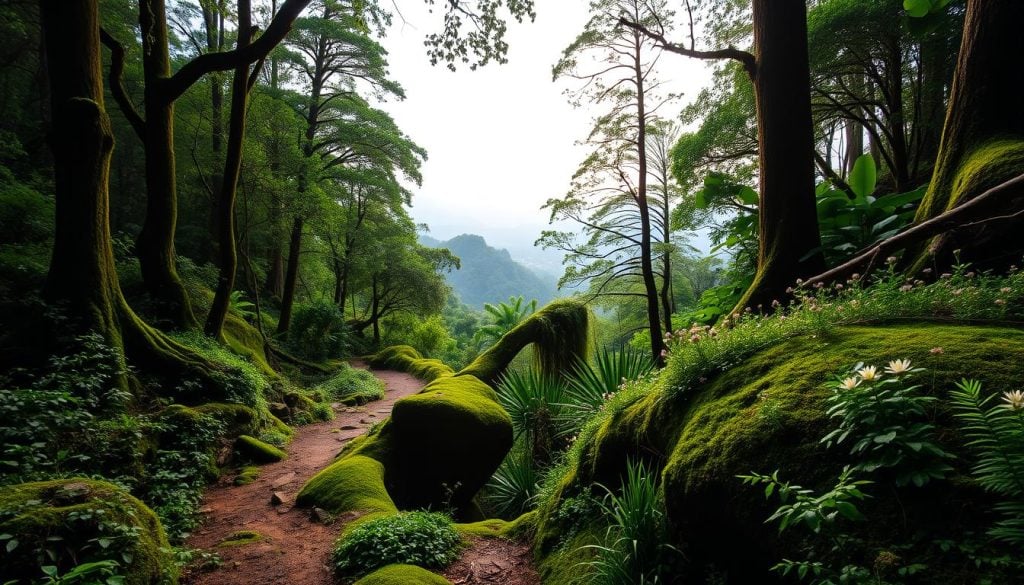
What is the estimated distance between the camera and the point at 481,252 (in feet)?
456

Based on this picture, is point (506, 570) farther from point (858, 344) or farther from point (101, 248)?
point (101, 248)

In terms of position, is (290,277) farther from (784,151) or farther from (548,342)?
(784,151)

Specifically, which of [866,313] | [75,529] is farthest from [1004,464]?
[75,529]

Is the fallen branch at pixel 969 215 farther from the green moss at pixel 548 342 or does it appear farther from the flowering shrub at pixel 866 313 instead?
the green moss at pixel 548 342

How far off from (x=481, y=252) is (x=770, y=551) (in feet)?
455

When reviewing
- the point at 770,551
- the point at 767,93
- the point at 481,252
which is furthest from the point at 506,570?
the point at 481,252

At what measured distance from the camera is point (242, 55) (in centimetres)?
593

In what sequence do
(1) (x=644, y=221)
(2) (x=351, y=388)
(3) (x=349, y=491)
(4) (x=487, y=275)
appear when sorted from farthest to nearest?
1. (4) (x=487, y=275)
2. (2) (x=351, y=388)
3. (1) (x=644, y=221)
4. (3) (x=349, y=491)

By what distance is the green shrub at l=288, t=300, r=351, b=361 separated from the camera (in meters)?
15.1

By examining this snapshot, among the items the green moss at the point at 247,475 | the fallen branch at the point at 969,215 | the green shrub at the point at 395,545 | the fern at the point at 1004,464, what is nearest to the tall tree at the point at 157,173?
the green moss at the point at 247,475

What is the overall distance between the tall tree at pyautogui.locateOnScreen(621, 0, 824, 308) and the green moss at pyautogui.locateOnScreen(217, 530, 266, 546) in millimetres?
5049

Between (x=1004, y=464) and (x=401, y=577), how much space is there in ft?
9.39

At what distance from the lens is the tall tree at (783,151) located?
411 cm

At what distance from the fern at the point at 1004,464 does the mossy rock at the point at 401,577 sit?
8.79 feet
